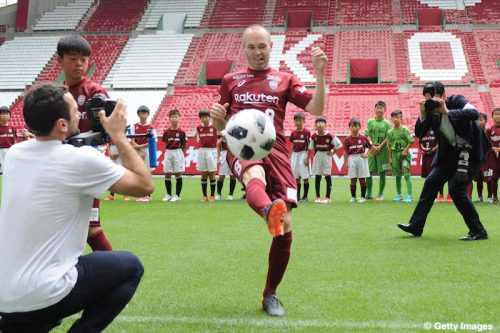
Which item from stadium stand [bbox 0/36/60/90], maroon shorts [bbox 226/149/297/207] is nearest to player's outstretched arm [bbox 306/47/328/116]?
maroon shorts [bbox 226/149/297/207]

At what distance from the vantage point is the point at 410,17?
3600 cm

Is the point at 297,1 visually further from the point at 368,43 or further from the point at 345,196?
the point at 345,196

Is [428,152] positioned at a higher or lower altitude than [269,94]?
lower

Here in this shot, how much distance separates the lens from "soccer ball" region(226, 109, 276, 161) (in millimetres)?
4473

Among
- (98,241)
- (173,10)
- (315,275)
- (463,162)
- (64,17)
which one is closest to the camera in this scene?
(98,241)

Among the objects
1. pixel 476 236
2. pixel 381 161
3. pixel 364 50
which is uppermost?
pixel 364 50

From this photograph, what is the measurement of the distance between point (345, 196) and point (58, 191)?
13.1m

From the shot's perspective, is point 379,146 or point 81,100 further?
point 379,146

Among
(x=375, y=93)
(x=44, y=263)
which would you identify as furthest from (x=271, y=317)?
(x=375, y=93)

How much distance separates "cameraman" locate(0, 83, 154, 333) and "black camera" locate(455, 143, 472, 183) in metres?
5.59

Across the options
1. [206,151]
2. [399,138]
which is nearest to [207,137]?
[206,151]

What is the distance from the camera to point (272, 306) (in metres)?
4.49

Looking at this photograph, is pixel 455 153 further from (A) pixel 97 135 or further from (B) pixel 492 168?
(B) pixel 492 168

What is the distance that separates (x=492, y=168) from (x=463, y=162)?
6.59m
